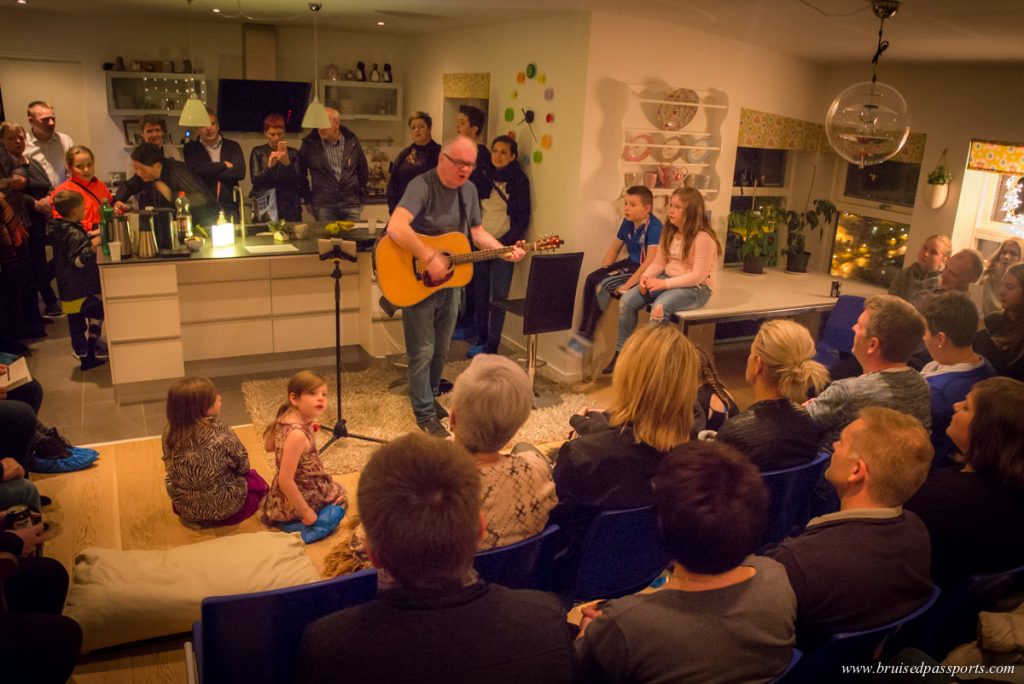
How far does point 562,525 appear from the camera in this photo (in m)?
2.45

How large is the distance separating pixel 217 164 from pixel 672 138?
12.0 feet

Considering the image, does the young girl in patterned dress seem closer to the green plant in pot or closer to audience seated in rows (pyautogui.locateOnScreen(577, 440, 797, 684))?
audience seated in rows (pyautogui.locateOnScreen(577, 440, 797, 684))

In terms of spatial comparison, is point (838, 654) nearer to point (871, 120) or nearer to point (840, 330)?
point (871, 120)

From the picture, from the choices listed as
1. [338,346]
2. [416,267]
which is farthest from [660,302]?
[338,346]

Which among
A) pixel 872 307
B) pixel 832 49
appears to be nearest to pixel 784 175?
pixel 832 49

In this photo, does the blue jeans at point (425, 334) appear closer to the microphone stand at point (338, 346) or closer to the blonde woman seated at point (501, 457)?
the microphone stand at point (338, 346)

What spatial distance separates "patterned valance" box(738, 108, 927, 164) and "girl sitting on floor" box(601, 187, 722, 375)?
140 centimetres

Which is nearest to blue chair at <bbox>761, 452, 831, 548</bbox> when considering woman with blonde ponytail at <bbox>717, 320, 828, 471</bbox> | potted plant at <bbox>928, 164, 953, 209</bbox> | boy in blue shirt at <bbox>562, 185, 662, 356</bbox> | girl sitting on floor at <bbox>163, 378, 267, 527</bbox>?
woman with blonde ponytail at <bbox>717, 320, 828, 471</bbox>

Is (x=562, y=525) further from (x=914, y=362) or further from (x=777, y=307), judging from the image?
(x=777, y=307)

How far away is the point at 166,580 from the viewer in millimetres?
2859

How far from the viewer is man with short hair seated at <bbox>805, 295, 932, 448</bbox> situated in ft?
9.47

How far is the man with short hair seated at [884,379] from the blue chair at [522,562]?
135 centimetres

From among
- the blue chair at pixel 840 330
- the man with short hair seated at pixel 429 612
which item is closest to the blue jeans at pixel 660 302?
the blue chair at pixel 840 330

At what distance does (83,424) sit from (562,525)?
3.27m
